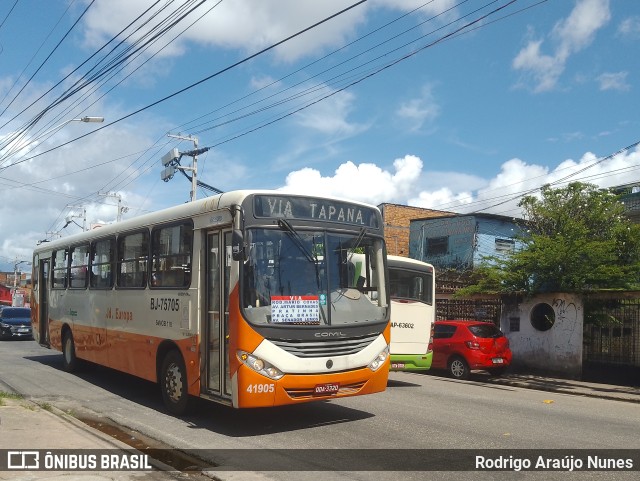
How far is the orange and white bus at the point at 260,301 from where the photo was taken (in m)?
8.03

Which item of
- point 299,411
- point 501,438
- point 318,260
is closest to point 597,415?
point 501,438

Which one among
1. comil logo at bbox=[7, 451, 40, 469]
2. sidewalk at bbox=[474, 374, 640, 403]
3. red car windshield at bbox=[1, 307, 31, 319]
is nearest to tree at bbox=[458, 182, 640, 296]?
sidewalk at bbox=[474, 374, 640, 403]

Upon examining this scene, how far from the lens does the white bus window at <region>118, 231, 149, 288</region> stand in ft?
35.1

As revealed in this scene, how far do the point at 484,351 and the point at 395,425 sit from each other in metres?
8.07

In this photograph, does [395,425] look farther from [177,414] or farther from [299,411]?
[177,414]

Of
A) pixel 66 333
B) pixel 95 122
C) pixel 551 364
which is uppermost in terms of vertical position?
pixel 95 122

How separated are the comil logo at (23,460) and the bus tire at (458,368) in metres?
12.0

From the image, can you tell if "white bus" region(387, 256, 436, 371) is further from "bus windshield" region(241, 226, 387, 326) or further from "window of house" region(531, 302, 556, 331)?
"window of house" region(531, 302, 556, 331)

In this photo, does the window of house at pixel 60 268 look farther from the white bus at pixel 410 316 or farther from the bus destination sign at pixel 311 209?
the bus destination sign at pixel 311 209

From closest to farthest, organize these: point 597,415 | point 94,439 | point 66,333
→ point 94,439
point 597,415
point 66,333

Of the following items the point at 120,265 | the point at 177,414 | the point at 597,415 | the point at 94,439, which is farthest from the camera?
the point at 120,265

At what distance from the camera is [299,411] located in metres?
9.97

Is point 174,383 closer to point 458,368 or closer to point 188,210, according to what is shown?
point 188,210

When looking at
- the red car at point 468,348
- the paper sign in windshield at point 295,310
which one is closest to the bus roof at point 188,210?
the paper sign in windshield at point 295,310
